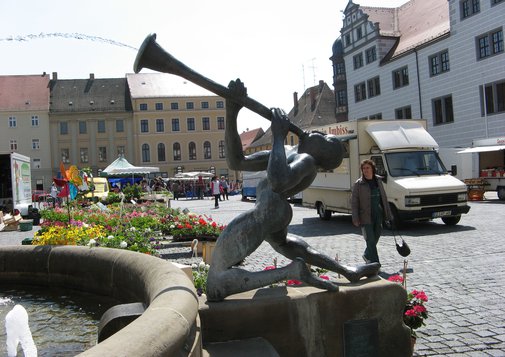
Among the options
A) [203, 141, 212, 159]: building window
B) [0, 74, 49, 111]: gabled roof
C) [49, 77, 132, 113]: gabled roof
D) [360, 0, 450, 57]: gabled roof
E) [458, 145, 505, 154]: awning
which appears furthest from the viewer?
[203, 141, 212, 159]: building window

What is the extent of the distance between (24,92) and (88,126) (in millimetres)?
9387

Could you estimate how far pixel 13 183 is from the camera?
73.4 ft

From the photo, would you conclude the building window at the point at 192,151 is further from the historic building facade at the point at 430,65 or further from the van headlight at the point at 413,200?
the van headlight at the point at 413,200

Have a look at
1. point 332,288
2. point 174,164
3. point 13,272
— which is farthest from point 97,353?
point 174,164

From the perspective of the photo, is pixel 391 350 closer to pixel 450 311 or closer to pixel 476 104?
pixel 450 311

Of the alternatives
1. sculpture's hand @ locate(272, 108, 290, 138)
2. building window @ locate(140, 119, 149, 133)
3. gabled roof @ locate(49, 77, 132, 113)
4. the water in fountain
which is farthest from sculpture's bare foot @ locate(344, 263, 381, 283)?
gabled roof @ locate(49, 77, 132, 113)

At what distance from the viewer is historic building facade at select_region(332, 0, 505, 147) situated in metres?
33.4

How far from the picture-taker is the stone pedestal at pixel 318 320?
356 centimetres

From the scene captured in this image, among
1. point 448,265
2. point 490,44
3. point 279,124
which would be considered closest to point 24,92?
point 490,44

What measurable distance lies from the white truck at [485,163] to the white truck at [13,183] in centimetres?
2052

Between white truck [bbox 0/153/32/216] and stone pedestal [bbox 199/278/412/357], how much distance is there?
2094 cm

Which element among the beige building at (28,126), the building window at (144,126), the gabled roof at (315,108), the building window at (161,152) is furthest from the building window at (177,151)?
the beige building at (28,126)

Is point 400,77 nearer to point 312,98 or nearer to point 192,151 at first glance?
point 312,98

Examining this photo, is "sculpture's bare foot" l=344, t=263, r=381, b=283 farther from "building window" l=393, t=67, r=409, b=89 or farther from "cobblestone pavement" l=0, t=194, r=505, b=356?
"building window" l=393, t=67, r=409, b=89
